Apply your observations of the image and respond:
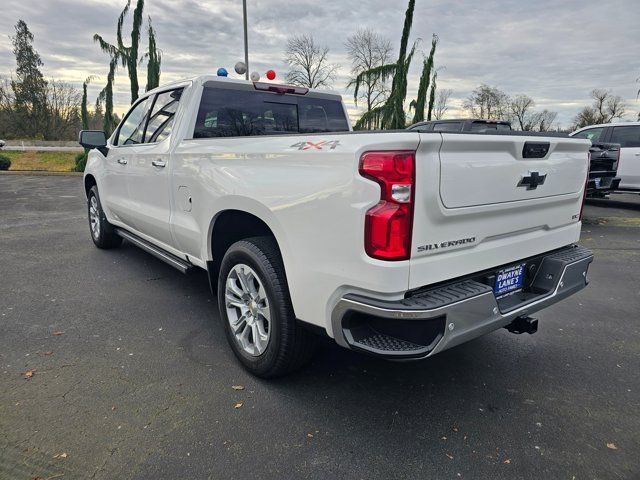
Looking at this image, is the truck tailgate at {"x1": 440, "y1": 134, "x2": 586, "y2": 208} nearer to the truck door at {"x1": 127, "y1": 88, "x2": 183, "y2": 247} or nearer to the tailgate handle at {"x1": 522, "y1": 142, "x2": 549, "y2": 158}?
the tailgate handle at {"x1": 522, "y1": 142, "x2": 549, "y2": 158}

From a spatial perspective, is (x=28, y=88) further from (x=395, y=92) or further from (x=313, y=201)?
(x=313, y=201)

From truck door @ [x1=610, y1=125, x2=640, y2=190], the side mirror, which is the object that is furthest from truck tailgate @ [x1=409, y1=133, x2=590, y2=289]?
truck door @ [x1=610, y1=125, x2=640, y2=190]

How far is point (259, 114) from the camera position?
3969 mm

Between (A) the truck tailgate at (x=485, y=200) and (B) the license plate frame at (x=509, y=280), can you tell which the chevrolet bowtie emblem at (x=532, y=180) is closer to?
(A) the truck tailgate at (x=485, y=200)

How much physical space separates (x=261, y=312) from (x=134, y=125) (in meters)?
3.07

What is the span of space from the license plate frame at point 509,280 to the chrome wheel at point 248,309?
52.5 inches

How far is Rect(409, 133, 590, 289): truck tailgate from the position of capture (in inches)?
79.3

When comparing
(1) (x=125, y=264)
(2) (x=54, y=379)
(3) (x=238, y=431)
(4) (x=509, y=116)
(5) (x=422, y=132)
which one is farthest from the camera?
(4) (x=509, y=116)

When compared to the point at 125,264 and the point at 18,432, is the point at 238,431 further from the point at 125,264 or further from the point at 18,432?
the point at 125,264

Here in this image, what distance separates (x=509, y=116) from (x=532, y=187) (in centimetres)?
5775

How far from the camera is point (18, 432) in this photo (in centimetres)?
232

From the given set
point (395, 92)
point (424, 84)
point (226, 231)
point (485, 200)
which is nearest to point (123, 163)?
point (226, 231)

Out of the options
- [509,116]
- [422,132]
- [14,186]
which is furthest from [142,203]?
[509,116]

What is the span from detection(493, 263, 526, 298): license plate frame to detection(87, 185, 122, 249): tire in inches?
195
